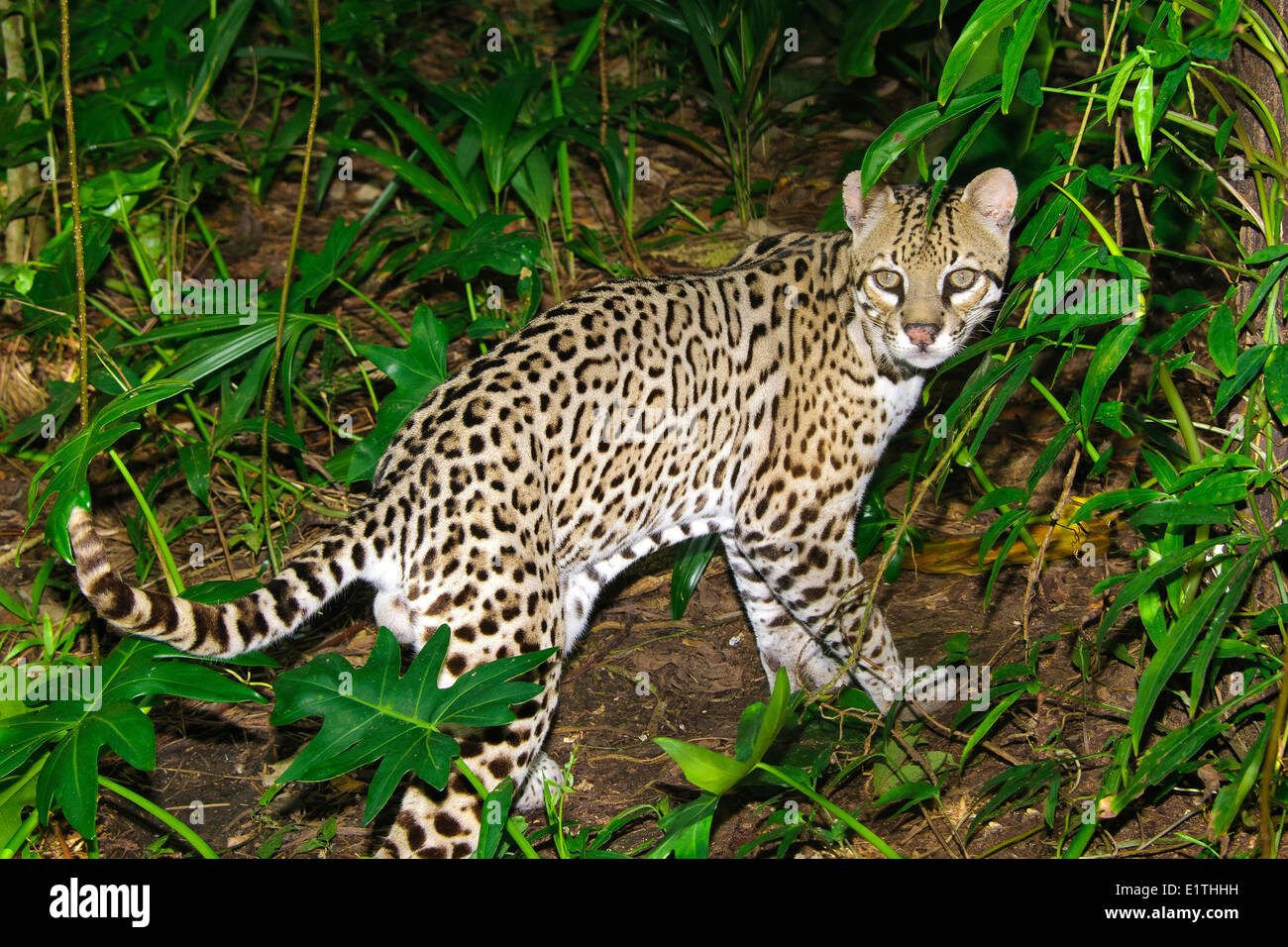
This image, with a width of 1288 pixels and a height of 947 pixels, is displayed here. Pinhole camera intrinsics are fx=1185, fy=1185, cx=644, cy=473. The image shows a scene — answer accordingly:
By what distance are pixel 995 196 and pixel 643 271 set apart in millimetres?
2773

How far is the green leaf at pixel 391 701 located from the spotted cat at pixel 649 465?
1.17ft

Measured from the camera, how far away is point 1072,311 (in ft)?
12.1

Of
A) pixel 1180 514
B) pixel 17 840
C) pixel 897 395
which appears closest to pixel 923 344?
pixel 897 395

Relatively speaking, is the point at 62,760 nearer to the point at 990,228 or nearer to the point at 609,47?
the point at 990,228

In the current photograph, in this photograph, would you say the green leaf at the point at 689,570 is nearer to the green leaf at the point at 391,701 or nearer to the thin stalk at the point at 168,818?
the green leaf at the point at 391,701

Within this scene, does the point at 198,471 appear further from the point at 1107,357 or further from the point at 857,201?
the point at 1107,357

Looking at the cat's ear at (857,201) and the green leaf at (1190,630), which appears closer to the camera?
the green leaf at (1190,630)

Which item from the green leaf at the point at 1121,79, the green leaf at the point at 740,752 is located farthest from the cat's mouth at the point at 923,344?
the green leaf at the point at 740,752

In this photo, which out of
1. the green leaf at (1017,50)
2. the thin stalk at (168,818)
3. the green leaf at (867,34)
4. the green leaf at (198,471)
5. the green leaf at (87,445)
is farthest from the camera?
the green leaf at (867,34)

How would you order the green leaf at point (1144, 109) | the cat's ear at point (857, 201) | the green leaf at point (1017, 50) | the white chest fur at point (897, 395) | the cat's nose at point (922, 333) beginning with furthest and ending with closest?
1. the white chest fur at point (897, 395)
2. the cat's ear at point (857, 201)
3. the cat's nose at point (922, 333)
4. the green leaf at point (1144, 109)
5. the green leaf at point (1017, 50)

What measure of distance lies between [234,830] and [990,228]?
404 centimetres

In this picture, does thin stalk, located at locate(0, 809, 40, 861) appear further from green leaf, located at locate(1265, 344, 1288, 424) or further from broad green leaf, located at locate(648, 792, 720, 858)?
green leaf, located at locate(1265, 344, 1288, 424)

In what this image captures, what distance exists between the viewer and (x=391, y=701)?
11.9 feet

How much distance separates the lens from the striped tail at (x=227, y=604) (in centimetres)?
347
